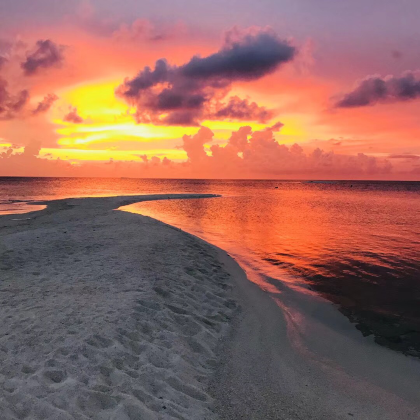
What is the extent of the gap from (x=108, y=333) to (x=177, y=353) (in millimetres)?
1900

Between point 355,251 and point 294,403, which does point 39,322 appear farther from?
point 355,251

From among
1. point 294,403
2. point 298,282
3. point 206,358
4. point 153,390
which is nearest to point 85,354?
point 153,390

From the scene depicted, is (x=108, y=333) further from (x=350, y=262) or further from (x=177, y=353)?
(x=350, y=262)

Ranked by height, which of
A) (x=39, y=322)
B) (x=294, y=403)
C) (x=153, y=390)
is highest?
(x=39, y=322)

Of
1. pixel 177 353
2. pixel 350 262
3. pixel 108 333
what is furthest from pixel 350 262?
pixel 108 333

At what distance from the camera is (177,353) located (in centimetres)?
779

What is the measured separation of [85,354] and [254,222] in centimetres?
3145

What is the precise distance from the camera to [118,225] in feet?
82.0

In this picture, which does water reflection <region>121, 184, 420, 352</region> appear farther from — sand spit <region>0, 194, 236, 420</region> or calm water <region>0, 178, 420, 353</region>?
sand spit <region>0, 194, 236, 420</region>

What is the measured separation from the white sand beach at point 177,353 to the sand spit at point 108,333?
0.03 m

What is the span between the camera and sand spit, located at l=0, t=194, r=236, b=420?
5.84m

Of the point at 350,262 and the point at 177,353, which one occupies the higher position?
the point at 177,353

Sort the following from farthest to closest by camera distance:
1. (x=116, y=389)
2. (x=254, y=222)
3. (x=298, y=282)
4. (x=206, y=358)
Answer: (x=254, y=222) < (x=298, y=282) < (x=206, y=358) < (x=116, y=389)

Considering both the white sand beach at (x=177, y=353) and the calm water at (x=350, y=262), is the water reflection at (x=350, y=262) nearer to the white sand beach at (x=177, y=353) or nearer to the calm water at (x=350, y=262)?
the calm water at (x=350, y=262)
